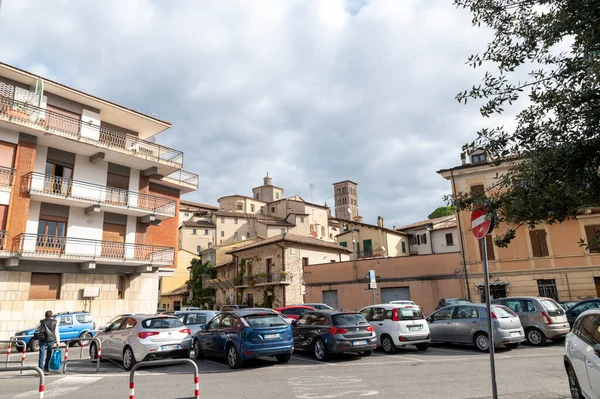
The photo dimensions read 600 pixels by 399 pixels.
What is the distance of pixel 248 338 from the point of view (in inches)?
424

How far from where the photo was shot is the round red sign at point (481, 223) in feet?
19.8

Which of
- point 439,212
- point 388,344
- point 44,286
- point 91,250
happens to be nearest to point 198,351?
point 388,344

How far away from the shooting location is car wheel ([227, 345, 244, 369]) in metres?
10.7

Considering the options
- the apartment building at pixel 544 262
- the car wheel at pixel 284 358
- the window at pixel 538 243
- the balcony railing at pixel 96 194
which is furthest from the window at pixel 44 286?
the window at pixel 538 243

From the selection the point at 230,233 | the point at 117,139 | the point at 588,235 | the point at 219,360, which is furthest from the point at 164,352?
the point at 230,233

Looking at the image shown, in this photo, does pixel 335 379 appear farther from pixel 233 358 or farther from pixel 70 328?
pixel 70 328

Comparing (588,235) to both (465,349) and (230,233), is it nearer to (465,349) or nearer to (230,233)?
(465,349)

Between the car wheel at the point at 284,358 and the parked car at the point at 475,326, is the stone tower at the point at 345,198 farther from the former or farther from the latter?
the car wheel at the point at 284,358

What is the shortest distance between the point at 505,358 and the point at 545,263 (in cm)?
1811

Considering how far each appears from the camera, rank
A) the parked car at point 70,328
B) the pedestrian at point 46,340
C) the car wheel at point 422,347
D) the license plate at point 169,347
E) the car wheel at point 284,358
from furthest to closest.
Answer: the parked car at point 70,328, the car wheel at point 422,347, the car wheel at point 284,358, the license plate at point 169,347, the pedestrian at point 46,340

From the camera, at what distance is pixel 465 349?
13.7m

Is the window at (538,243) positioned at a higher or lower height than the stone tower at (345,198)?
lower

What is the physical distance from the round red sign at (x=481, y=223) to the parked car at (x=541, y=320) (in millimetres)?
9855

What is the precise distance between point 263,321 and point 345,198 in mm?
104000
